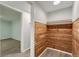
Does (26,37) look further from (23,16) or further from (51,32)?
(51,32)

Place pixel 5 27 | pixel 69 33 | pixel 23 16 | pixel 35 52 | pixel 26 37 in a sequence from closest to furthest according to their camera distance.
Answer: pixel 35 52
pixel 69 33
pixel 23 16
pixel 26 37
pixel 5 27

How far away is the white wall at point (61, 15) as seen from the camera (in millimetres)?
3187

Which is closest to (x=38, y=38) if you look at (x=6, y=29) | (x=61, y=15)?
(x=61, y=15)

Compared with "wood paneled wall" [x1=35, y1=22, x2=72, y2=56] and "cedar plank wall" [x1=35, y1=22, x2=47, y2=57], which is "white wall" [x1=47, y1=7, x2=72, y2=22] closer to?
"wood paneled wall" [x1=35, y1=22, x2=72, y2=56]

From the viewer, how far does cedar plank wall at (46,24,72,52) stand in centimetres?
311

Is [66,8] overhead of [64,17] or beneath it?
overhead

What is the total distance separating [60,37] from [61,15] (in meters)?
1.17

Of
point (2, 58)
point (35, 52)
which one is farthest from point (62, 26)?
point (2, 58)

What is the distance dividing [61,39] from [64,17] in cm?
115

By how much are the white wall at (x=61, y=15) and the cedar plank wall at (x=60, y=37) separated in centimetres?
41

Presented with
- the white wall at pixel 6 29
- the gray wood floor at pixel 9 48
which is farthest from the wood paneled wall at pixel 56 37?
the white wall at pixel 6 29

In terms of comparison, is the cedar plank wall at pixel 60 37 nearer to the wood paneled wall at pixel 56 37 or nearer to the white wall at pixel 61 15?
the wood paneled wall at pixel 56 37

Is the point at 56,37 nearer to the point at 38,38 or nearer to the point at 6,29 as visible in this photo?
the point at 38,38

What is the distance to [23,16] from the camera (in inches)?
131
